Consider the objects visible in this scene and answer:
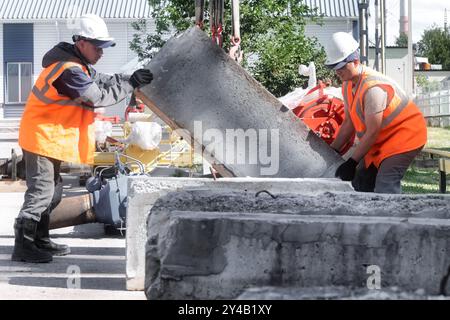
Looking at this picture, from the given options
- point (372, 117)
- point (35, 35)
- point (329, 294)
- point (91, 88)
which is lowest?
point (329, 294)

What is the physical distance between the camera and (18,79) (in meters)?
33.7

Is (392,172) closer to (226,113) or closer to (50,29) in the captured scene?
(226,113)

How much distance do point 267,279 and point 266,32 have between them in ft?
45.7

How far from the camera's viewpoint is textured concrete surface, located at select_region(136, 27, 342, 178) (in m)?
5.86

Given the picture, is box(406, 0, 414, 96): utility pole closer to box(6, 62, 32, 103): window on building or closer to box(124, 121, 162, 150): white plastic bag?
box(124, 121, 162, 150): white plastic bag

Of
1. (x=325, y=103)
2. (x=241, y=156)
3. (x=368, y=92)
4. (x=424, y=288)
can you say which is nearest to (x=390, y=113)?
(x=368, y=92)

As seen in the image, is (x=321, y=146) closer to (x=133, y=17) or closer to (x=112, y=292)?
(x=112, y=292)

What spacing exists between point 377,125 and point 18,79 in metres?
30.0

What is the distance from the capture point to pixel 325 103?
725 cm

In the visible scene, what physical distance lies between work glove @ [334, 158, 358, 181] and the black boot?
2293 mm

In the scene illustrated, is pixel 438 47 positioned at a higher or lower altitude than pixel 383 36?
higher

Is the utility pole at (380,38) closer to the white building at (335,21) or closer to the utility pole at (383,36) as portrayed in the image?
the utility pole at (383,36)

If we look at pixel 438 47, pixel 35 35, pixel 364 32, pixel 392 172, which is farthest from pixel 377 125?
pixel 438 47

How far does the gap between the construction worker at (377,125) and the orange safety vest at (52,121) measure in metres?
1.94
